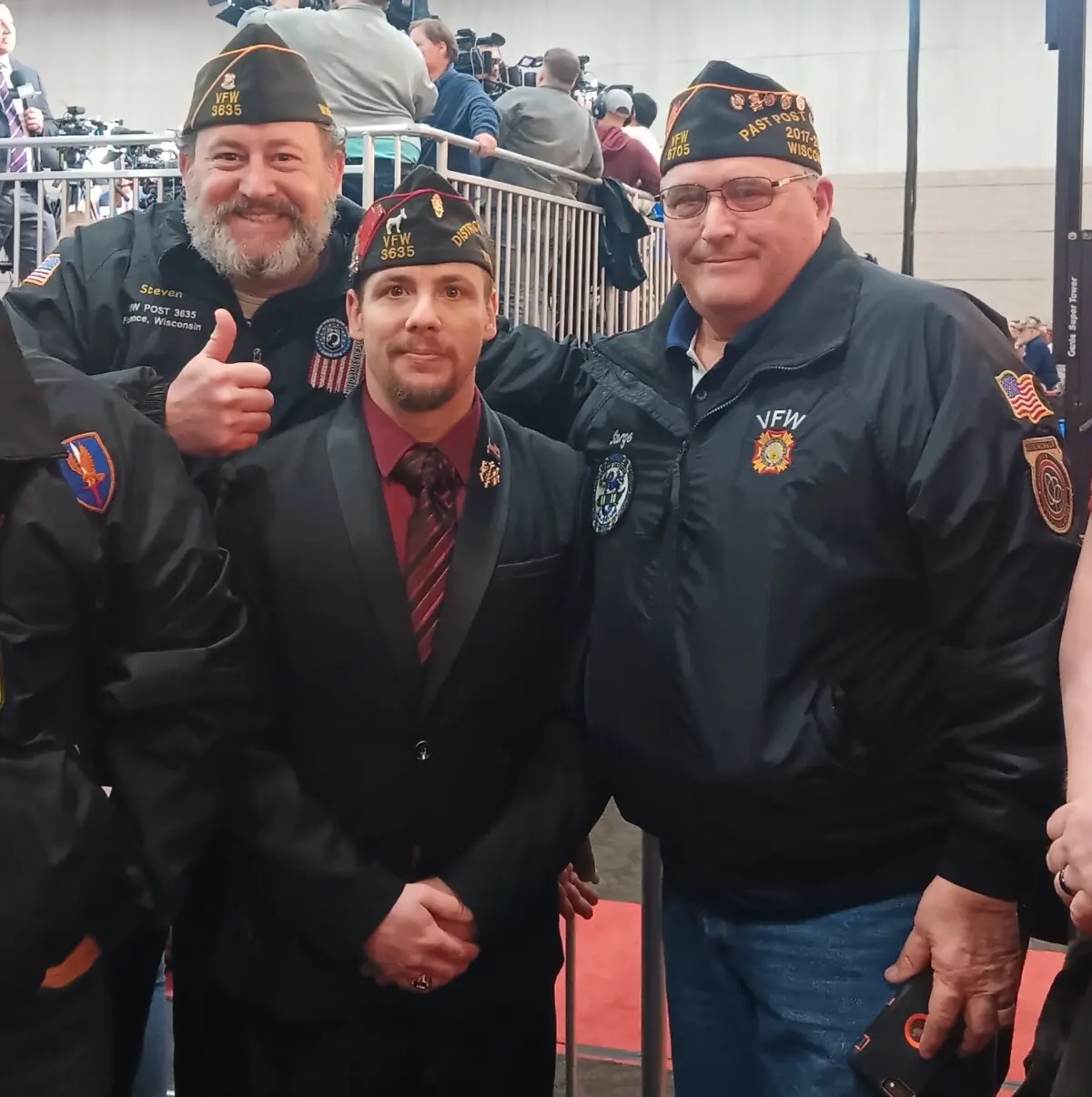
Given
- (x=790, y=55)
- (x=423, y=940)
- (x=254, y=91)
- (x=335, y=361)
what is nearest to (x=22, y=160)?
(x=254, y=91)

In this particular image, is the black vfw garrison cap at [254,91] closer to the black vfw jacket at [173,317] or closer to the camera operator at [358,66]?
the black vfw jacket at [173,317]

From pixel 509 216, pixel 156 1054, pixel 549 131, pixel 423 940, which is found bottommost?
pixel 156 1054

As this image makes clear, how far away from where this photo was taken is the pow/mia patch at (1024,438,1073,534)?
161 centimetres

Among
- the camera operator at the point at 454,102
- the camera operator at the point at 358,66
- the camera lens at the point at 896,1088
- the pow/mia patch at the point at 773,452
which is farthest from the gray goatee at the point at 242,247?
the camera operator at the point at 454,102

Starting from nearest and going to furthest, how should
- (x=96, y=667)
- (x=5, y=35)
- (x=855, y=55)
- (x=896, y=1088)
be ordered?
(x=96, y=667) → (x=896, y=1088) → (x=5, y=35) → (x=855, y=55)

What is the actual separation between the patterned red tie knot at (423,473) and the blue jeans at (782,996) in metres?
0.77

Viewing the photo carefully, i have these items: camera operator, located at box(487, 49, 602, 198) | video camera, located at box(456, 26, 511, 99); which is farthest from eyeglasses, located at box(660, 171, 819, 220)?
video camera, located at box(456, 26, 511, 99)

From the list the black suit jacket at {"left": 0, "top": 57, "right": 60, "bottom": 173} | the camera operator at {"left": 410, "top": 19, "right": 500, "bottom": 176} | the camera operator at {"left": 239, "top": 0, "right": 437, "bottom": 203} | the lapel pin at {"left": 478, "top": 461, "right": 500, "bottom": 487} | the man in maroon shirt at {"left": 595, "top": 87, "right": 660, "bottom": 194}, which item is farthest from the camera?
the man in maroon shirt at {"left": 595, "top": 87, "right": 660, "bottom": 194}

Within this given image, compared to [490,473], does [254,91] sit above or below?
above

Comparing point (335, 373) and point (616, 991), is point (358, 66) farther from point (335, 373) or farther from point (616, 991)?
point (616, 991)

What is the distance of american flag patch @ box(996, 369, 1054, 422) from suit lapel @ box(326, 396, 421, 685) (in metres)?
0.91

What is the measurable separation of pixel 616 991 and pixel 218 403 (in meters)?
2.50

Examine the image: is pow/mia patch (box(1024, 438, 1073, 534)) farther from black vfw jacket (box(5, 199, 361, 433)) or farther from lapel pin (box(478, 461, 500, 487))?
black vfw jacket (box(5, 199, 361, 433))

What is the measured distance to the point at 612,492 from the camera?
1921 millimetres
